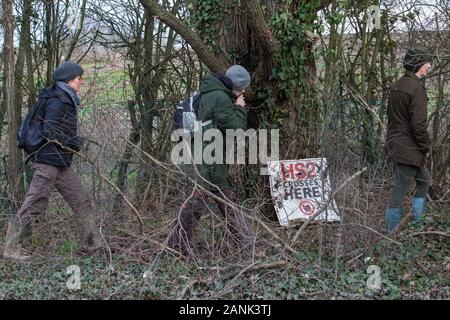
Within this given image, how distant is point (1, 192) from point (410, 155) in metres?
4.72

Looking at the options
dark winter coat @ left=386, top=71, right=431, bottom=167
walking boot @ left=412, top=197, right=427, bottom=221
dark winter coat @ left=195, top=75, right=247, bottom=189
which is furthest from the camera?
walking boot @ left=412, top=197, right=427, bottom=221

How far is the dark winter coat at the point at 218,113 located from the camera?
6891mm

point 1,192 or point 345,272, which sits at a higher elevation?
point 1,192

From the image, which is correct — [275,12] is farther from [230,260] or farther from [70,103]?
[230,260]

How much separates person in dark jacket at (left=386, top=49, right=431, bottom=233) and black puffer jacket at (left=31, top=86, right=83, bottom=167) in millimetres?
3277

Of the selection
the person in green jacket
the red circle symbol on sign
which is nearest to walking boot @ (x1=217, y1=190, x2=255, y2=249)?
the person in green jacket

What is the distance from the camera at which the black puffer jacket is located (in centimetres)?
695

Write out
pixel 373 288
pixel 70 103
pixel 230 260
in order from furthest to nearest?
1. pixel 70 103
2. pixel 230 260
3. pixel 373 288

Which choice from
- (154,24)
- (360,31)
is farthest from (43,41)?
(360,31)

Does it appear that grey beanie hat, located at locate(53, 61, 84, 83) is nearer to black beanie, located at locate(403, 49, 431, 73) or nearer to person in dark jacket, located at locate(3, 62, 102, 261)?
person in dark jacket, located at locate(3, 62, 102, 261)

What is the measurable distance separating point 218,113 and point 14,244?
2365 mm
